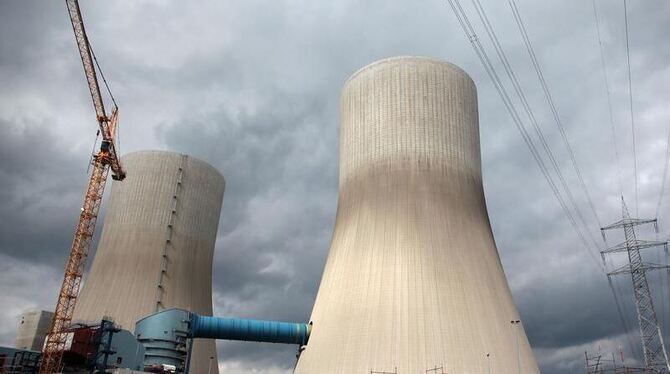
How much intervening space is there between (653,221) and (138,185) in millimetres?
37415

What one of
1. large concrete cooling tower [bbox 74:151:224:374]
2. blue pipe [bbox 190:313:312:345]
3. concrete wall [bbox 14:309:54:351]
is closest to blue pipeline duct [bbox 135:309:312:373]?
blue pipe [bbox 190:313:312:345]

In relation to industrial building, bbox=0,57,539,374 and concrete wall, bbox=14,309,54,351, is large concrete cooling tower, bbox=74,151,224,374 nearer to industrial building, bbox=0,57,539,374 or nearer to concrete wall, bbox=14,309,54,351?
industrial building, bbox=0,57,539,374

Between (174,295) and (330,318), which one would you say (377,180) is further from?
(174,295)

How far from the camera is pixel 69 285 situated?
1495 inches

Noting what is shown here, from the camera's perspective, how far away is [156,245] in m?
40.6

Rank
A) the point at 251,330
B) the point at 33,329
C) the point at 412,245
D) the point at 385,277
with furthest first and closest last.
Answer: the point at 33,329
the point at 251,330
the point at 412,245
the point at 385,277

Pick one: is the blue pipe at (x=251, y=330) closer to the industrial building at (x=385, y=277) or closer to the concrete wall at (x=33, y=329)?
the industrial building at (x=385, y=277)

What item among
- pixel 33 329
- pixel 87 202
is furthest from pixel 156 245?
pixel 33 329

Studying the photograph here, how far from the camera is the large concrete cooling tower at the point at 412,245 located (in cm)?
2742

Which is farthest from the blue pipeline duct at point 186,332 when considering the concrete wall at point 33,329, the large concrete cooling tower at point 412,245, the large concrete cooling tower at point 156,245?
the concrete wall at point 33,329

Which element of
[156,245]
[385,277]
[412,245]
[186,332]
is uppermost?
[156,245]

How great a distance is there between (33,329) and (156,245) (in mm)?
21966

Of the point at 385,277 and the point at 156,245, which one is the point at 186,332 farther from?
the point at 385,277

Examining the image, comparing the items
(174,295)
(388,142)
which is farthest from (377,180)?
(174,295)
